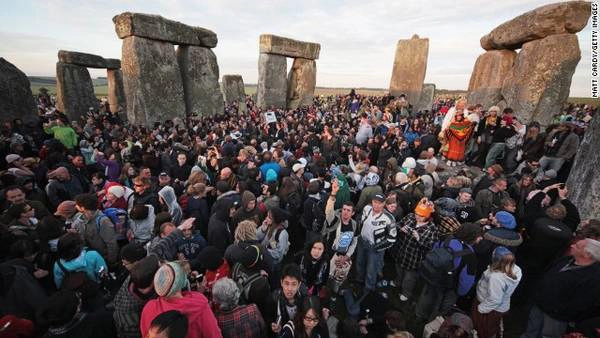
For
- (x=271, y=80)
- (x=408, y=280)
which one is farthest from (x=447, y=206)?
(x=271, y=80)

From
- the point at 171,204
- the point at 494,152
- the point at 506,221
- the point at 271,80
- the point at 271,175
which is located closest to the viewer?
the point at 506,221

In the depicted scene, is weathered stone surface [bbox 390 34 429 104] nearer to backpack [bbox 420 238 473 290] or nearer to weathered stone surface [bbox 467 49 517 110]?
weathered stone surface [bbox 467 49 517 110]

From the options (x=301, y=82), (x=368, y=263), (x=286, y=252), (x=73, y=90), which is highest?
(x=301, y=82)

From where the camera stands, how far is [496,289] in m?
3.22

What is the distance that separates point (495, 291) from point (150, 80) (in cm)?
1317

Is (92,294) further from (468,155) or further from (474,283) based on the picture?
(468,155)

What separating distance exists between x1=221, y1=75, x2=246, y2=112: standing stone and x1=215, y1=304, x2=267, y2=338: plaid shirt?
23331 millimetres

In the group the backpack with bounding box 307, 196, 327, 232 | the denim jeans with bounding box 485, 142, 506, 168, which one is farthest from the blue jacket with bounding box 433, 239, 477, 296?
the denim jeans with bounding box 485, 142, 506, 168

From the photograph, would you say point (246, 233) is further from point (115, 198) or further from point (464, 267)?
point (464, 267)

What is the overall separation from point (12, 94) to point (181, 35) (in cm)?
654

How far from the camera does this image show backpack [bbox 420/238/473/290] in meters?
3.50

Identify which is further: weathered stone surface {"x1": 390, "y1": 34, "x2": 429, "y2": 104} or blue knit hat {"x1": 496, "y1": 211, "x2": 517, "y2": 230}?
weathered stone surface {"x1": 390, "y1": 34, "x2": 429, "y2": 104}

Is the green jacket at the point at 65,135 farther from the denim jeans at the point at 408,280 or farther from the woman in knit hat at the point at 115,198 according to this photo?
the denim jeans at the point at 408,280

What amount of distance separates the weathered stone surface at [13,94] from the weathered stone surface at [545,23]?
17.9 metres
